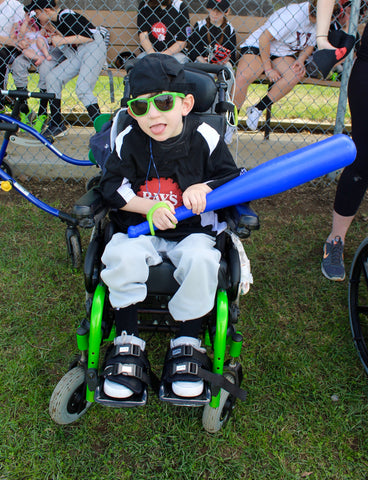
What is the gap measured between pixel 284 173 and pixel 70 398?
1280 mm

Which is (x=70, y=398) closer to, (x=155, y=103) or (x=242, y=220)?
(x=242, y=220)

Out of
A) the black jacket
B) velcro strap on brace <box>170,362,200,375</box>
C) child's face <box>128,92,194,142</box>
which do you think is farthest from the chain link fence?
velcro strap on brace <box>170,362,200,375</box>

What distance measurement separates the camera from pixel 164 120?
5.50ft

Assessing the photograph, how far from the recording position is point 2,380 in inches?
77.8

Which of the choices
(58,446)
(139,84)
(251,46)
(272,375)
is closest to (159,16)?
(251,46)

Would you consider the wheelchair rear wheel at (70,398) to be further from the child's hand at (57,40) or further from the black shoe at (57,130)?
the child's hand at (57,40)

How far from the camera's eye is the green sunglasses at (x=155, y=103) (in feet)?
5.29

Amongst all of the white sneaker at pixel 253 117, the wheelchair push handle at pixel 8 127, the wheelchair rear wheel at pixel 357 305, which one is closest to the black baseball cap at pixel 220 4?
the white sneaker at pixel 253 117

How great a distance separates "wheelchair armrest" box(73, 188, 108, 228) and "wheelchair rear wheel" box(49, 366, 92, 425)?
25.3 inches

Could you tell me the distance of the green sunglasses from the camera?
5.29 feet

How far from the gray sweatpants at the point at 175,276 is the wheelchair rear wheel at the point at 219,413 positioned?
397mm

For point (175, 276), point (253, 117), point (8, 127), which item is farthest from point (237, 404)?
point (253, 117)

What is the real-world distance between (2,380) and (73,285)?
760 mm

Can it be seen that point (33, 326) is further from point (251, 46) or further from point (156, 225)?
point (251, 46)
